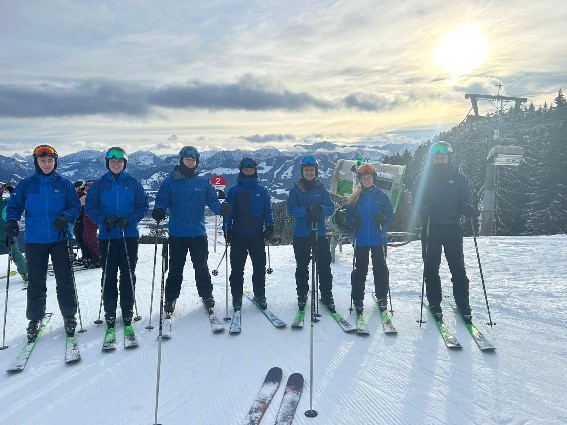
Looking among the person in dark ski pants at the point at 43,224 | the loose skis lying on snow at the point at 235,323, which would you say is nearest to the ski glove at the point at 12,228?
the person in dark ski pants at the point at 43,224

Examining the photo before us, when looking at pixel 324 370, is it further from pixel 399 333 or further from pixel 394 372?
pixel 399 333

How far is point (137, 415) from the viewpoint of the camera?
372 cm

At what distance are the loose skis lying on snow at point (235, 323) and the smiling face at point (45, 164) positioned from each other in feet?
10.2

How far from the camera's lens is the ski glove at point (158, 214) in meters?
5.66

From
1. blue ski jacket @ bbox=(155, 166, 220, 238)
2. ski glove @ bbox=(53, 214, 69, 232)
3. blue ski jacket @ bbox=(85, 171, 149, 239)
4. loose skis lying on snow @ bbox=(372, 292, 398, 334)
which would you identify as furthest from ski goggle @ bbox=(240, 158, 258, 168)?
loose skis lying on snow @ bbox=(372, 292, 398, 334)

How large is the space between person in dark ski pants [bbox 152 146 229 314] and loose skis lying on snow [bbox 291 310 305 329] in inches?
60.9

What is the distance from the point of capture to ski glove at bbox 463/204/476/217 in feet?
18.5

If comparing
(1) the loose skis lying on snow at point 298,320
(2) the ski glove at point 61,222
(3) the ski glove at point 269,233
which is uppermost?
(2) the ski glove at point 61,222

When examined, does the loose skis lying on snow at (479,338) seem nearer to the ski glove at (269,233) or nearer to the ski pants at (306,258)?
the ski pants at (306,258)

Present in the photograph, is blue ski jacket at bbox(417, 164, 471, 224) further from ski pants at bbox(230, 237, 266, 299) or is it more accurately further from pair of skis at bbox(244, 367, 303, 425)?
pair of skis at bbox(244, 367, 303, 425)

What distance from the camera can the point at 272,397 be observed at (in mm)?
3930

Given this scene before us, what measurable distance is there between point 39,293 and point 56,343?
0.68 m

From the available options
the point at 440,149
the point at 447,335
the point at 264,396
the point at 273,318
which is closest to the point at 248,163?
the point at 273,318

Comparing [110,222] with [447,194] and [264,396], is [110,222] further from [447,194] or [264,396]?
[447,194]
